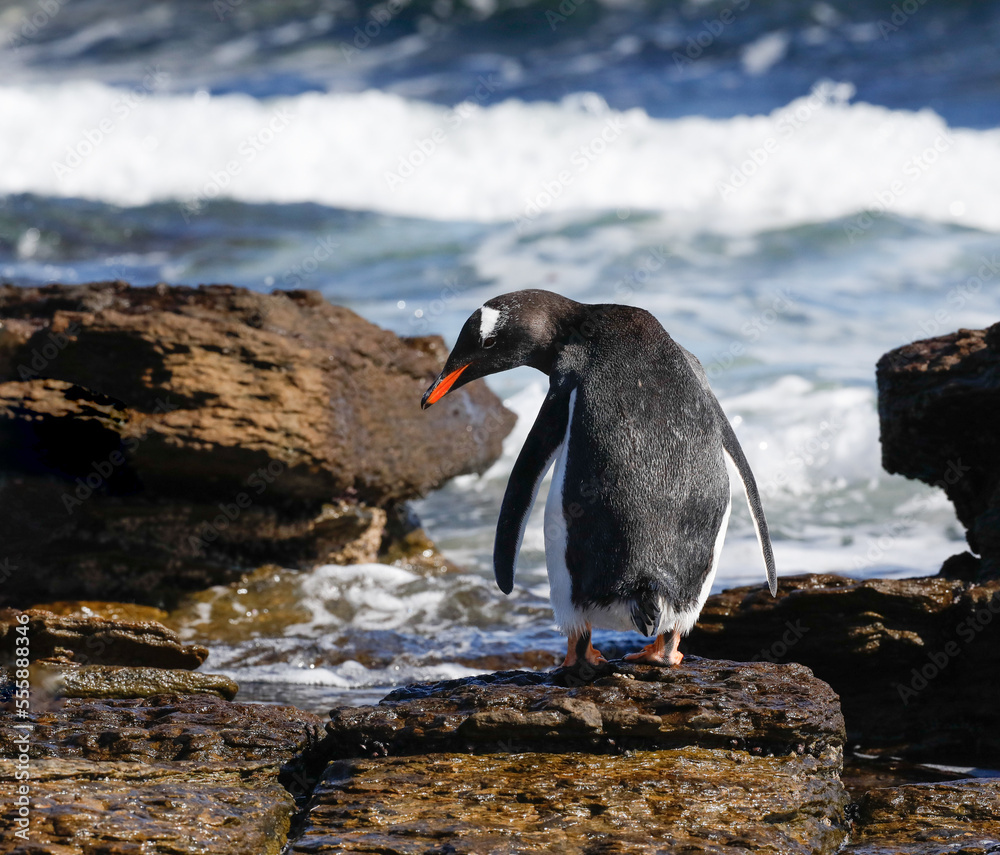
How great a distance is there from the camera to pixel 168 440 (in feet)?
17.8

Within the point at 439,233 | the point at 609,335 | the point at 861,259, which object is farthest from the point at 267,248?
the point at 609,335

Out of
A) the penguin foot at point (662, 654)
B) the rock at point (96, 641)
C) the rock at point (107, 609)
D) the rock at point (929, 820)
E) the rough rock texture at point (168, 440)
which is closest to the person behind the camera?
the rock at point (929, 820)

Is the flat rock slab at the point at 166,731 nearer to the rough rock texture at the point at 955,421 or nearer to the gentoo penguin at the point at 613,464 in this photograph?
the gentoo penguin at the point at 613,464

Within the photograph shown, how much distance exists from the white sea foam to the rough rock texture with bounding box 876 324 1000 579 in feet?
42.2

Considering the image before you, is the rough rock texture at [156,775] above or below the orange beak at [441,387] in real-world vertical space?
below

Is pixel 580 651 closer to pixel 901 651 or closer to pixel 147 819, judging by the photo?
pixel 147 819

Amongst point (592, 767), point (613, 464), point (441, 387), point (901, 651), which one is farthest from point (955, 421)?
point (592, 767)

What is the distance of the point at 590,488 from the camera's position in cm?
329

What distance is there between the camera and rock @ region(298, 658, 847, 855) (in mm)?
2578

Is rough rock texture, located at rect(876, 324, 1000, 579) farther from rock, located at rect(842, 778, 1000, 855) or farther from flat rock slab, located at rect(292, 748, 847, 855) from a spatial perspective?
flat rock slab, located at rect(292, 748, 847, 855)

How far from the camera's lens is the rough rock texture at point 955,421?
474cm

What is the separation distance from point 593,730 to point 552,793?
0.88 feet

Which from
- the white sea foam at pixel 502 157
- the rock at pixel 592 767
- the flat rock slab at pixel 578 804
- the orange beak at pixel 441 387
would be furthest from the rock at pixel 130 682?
the white sea foam at pixel 502 157

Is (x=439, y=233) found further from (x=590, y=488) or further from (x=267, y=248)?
(x=590, y=488)
